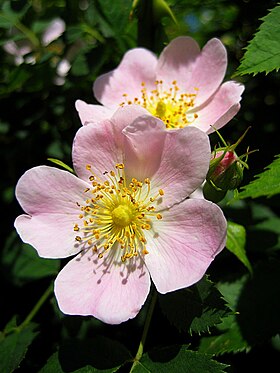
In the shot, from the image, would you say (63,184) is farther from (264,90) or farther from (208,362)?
(264,90)

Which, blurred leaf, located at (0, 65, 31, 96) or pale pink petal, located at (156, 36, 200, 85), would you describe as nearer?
pale pink petal, located at (156, 36, 200, 85)

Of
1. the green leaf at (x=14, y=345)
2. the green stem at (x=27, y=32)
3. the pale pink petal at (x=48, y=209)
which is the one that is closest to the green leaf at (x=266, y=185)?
the pale pink petal at (x=48, y=209)

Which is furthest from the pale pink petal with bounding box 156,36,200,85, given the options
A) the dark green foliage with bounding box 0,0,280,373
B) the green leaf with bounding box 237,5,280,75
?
the green leaf with bounding box 237,5,280,75

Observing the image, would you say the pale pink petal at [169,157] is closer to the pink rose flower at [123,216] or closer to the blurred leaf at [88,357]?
the pink rose flower at [123,216]

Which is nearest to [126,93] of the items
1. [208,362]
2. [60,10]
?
[60,10]


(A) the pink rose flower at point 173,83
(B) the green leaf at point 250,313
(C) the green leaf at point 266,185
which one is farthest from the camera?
(A) the pink rose flower at point 173,83

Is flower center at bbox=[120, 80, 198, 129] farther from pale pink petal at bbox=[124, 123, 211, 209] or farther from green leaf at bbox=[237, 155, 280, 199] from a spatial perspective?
green leaf at bbox=[237, 155, 280, 199]
